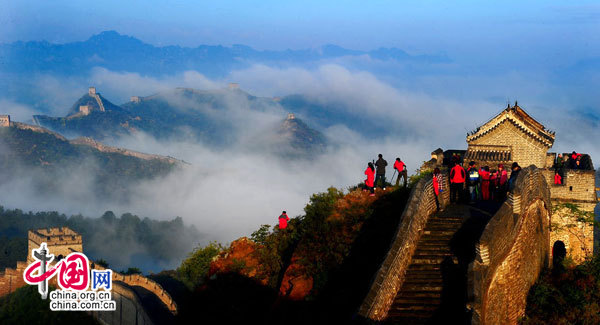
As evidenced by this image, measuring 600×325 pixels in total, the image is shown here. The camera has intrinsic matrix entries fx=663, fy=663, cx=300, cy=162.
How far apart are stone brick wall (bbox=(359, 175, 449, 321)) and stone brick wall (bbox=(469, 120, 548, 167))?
598 inches

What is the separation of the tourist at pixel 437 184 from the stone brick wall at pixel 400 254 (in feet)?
0.50

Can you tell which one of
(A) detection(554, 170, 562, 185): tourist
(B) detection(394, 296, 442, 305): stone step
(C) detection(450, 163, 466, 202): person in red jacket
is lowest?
(B) detection(394, 296, 442, 305): stone step

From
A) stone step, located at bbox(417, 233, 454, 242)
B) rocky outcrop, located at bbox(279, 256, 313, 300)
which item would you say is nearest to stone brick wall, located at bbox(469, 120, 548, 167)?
rocky outcrop, located at bbox(279, 256, 313, 300)

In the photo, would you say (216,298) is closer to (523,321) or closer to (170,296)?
(523,321)

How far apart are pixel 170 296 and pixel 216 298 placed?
1871 cm

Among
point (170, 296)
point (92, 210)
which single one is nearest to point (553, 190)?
point (170, 296)

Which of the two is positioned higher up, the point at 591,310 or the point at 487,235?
the point at 487,235

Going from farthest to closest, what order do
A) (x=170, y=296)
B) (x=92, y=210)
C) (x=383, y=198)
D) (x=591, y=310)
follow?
(x=92, y=210) → (x=170, y=296) → (x=383, y=198) → (x=591, y=310)

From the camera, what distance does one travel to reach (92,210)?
186m

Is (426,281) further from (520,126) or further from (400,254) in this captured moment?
(520,126)

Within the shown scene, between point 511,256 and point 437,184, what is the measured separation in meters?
2.87

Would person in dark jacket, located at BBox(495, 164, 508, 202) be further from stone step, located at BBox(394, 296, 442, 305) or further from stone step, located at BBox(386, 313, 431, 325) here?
stone step, located at BBox(386, 313, 431, 325)

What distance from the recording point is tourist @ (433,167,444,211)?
18312mm

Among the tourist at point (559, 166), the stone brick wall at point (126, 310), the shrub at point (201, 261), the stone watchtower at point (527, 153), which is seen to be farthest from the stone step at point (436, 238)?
the stone brick wall at point (126, 310)
